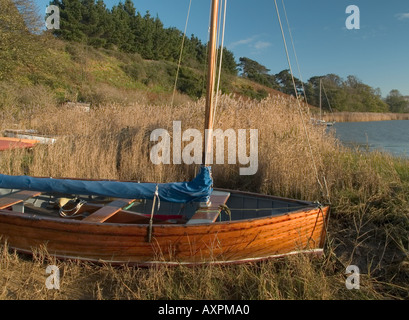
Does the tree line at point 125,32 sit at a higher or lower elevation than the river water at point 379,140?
higher

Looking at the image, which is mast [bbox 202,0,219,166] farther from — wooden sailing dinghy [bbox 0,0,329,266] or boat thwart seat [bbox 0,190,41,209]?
boat thwart seat [bbox 0,190,41,209]

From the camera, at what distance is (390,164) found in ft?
20.1

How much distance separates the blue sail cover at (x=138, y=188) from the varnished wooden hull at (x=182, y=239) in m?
0.66

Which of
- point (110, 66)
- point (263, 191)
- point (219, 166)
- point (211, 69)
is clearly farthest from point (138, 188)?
point (110, 66)

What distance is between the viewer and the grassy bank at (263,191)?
3.12m

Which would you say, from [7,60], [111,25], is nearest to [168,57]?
[111,25]

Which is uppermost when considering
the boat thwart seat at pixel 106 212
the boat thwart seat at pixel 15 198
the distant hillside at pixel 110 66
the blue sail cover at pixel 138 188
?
the distant hillside at pixel 110 66

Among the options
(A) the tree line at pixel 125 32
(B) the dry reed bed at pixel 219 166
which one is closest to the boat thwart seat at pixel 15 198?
(B) the dry reed bed at pixel 219 166

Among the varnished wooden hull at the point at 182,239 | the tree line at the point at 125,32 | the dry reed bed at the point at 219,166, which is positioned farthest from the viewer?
the tree line at the point at 125,32

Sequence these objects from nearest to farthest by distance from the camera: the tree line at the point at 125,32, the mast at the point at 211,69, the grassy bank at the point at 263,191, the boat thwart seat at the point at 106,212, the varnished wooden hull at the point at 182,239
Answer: the grassy bank at the point at 263,191 → the varnished wooden hull at the point at 182,239 → the boat thwart seat at the point at 106,212 → the mast at the point at 211,69 → the tree line at the point at 125,32

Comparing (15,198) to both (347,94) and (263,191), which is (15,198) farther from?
(347,94)

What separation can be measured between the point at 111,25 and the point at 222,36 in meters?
42.0

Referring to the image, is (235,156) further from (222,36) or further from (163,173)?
(222,36)

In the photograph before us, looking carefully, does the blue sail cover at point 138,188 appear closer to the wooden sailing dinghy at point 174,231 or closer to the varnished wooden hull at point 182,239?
the wooden sailing dinghy at point 174,231
